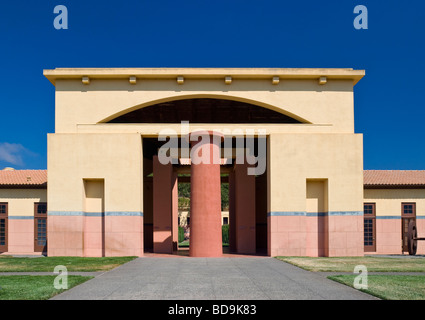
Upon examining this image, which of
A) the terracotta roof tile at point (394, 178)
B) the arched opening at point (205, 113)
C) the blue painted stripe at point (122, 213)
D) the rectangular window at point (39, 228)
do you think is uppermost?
the arched opening at point (205, 113)

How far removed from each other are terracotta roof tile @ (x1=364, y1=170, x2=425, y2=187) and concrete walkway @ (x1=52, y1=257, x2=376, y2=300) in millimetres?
13551

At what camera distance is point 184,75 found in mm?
25281

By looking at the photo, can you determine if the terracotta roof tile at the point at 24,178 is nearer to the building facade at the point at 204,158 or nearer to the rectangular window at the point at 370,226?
the building facade at the point at 204,158

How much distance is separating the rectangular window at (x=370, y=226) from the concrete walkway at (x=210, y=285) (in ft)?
41.8

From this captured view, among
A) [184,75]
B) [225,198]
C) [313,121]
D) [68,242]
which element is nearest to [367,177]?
[313,121]

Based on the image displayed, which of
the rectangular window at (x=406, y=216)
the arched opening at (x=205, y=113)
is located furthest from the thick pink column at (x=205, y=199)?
the rectangular window at (x=406, y=216)

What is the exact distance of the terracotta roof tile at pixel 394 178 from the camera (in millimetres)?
28734

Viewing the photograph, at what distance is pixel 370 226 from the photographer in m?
28.9

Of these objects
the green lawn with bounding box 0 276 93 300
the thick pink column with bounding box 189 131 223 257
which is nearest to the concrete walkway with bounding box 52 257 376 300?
the green lawn with bounding box 0 276 93 300

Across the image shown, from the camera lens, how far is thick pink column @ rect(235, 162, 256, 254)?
94.2 ft

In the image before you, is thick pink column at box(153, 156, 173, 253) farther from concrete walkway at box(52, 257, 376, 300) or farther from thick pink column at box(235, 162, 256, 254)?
concrete walkway at box(52, 257, 376, 300)

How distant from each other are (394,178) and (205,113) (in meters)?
11.9
